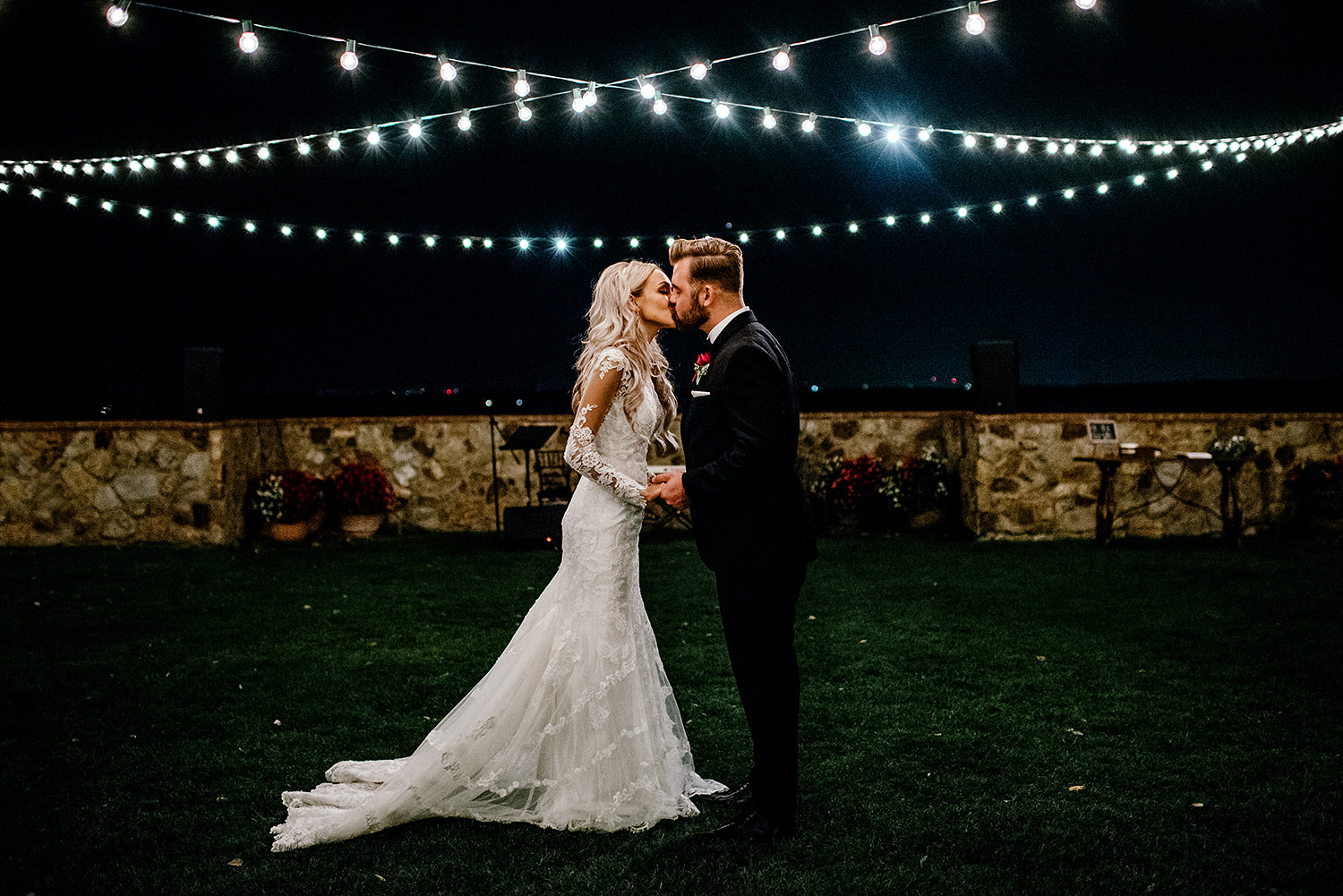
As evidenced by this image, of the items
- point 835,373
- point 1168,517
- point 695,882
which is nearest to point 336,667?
point 695,882

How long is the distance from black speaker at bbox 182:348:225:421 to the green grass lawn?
2296 mm

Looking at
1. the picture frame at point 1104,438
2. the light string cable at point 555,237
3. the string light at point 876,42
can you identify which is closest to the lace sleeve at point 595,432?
the string light at point 876,42

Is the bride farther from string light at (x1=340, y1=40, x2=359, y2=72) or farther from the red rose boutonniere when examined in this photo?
string light at (x1=340, y1=40, x2=359, y2=72)

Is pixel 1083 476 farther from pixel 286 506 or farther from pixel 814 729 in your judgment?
pixel 286 506

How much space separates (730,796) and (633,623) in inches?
25.6

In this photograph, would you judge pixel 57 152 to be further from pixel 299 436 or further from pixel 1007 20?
pixel 1007 20

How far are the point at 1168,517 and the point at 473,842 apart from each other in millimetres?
8312

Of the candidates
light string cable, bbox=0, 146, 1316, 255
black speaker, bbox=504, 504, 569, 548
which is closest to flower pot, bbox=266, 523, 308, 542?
black speaker, bbox=504, 504, 569, 548

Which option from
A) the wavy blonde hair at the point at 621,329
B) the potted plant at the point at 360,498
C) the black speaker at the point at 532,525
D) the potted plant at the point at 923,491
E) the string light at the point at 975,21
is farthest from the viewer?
the potted plant at the point at 360,498

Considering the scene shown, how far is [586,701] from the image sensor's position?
2.76 meters

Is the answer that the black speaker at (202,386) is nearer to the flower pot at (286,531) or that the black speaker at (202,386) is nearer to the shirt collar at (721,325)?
the flower pot at (286,531)

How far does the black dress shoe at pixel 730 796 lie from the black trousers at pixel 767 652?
329 millimetres

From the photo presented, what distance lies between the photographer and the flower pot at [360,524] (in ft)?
30.9

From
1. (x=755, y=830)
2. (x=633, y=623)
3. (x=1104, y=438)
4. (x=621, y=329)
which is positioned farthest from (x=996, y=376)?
(x=755, y=830)
